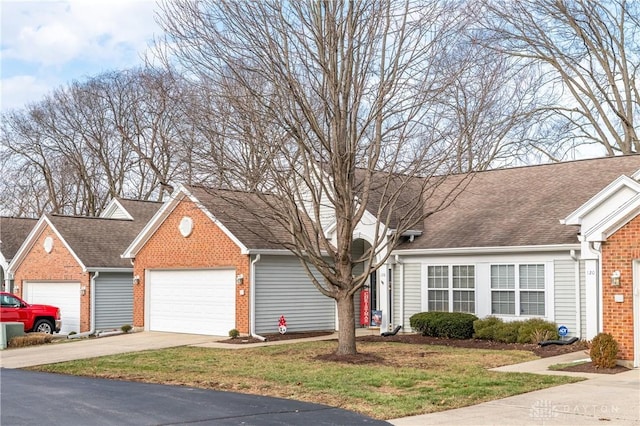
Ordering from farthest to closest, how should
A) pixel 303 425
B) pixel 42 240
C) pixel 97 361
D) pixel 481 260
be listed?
1. pixel 42 240
2. pixel 481 260
3. pixel 97 361
4. pixel 303 425

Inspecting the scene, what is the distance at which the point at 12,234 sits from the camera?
39.8m

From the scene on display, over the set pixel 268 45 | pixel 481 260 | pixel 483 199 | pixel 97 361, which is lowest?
pixel 97 361

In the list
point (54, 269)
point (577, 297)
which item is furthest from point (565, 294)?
point (54, 269)

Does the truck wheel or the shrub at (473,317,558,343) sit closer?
the shrub at (473,317,558,343)

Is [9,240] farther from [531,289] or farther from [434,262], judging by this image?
[531,289]

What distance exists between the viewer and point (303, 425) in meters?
10.8

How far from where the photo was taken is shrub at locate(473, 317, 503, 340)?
70.3ft

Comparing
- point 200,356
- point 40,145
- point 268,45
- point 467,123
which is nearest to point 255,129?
point 268,45

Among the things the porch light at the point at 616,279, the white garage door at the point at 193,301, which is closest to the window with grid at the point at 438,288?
the white garage door at the point at 193,301

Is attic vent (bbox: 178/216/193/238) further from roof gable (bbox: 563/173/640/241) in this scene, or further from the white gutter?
roof gable (bbox: 563/173/640/241)

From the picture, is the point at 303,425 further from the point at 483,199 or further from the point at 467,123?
the point at 483,199

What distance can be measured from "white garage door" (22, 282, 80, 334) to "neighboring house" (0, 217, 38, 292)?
7.63 feet

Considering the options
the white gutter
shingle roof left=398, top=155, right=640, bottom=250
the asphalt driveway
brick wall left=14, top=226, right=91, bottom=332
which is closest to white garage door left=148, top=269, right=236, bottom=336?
brick wall left=14, top=226, right=91, bottom=332

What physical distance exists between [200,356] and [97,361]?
2.55m
